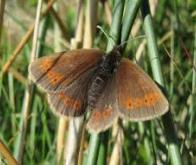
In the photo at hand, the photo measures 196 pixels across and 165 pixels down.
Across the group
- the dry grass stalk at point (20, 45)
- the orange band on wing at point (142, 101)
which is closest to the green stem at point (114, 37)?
the orange band on wing at point (142, 101)

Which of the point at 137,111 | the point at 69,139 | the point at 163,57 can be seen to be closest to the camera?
the point at 137,111

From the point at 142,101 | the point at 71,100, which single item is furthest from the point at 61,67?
the point at 142,101

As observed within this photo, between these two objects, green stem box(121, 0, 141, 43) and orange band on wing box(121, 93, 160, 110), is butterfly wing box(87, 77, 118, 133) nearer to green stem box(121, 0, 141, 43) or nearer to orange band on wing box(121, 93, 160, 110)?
orange band on wing box(121, 93, 160, 110)

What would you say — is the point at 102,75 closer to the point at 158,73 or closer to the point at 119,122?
the point at 119,122

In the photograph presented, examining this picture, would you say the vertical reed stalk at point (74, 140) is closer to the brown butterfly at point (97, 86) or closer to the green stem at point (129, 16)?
the brown butterfly at point (97, 86)

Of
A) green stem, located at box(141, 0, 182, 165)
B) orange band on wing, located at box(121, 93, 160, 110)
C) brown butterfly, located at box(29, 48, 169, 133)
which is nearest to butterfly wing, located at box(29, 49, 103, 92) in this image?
brown butterfly, located at box(29, 48, 169, 133)

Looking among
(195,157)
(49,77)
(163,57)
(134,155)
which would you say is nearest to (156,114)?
(49,77)

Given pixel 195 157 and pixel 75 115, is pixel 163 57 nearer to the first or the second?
pixel 195 157
